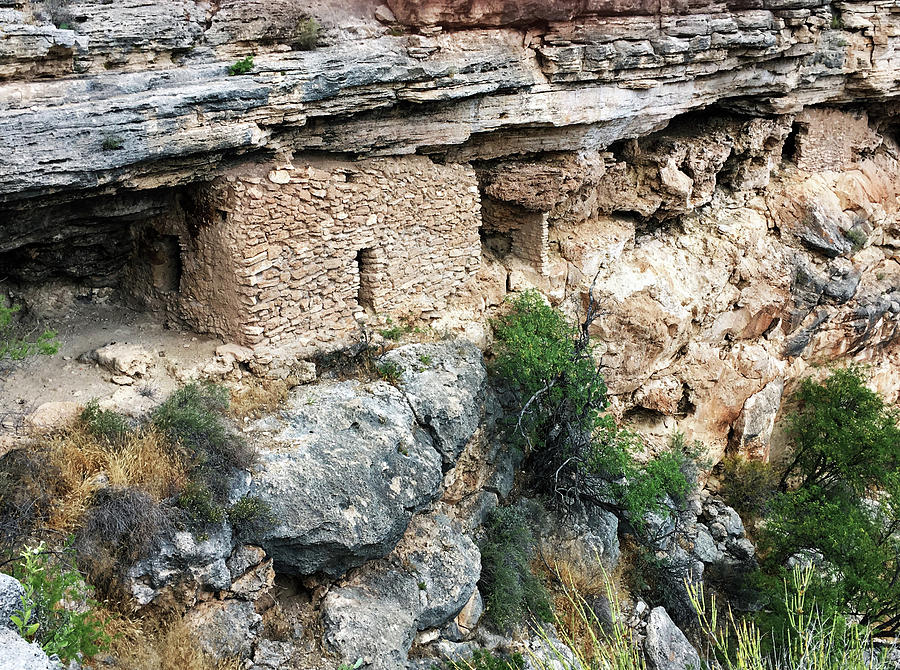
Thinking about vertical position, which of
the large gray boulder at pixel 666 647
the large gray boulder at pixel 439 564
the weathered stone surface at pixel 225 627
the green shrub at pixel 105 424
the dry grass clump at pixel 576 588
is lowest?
the large gray boulder at pixel 666 647

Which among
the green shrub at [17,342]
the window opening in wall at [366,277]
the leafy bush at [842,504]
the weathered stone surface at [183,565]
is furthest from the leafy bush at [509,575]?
the green shrub at [17,342]

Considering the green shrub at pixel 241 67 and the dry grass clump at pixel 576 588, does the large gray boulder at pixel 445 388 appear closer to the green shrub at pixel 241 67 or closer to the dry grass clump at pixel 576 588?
→ the dry grass clump at pixel 576 588

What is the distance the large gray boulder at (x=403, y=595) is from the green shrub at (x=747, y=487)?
4883 mm

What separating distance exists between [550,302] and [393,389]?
289cm

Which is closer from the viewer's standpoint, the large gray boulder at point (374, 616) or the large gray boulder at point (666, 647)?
the large gray boulder at point (374, 616)

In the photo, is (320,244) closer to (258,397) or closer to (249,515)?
(258,397)

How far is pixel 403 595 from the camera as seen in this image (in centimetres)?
686

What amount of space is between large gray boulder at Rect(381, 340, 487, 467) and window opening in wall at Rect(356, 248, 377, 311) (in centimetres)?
60

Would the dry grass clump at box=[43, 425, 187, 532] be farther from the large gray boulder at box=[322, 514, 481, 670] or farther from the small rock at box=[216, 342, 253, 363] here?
the large gray boulder at box=[322, 514, 481, 670]

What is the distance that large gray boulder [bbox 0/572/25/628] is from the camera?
3.73 meters

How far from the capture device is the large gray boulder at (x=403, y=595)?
→ 633 cm

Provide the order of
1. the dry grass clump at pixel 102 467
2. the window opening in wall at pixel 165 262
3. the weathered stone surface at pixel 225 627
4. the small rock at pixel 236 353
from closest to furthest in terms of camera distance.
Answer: the dry grass clump at pixel 102 467, the weathered stone surface at pixel 225 627, the small rock at pixel 236 353, the window opening in wall at pixel 165 262

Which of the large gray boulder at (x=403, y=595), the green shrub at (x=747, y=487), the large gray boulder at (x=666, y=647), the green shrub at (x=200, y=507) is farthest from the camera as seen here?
the green shrub at (x=747, y=487)

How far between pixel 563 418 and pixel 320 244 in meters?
3.21
